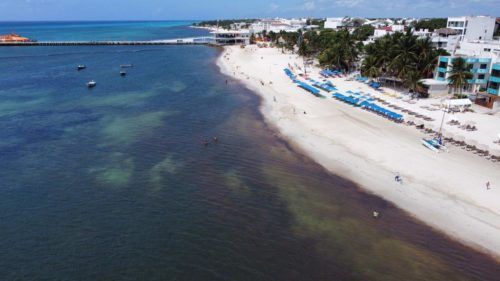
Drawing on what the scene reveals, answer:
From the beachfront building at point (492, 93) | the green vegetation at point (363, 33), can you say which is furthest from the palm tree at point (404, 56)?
the green vegetation at point (363, 33)

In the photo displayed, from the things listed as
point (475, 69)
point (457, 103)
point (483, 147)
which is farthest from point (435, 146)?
point (475, 69)

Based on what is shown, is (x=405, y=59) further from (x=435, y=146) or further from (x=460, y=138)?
(x=435, y=146)

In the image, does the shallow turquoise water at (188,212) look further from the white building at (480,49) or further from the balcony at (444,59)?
the white building at (480,49)

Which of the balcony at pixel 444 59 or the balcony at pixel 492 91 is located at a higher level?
Result: the balcony at pixel 444 59

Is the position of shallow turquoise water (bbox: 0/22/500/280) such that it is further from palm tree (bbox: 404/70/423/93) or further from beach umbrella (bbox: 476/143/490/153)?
palm tree (bbox: 404/70/423/93)

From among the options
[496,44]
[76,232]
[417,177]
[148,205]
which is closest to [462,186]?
[417,177]

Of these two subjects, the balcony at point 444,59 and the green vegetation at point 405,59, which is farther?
the green vegetation at point 405,59
